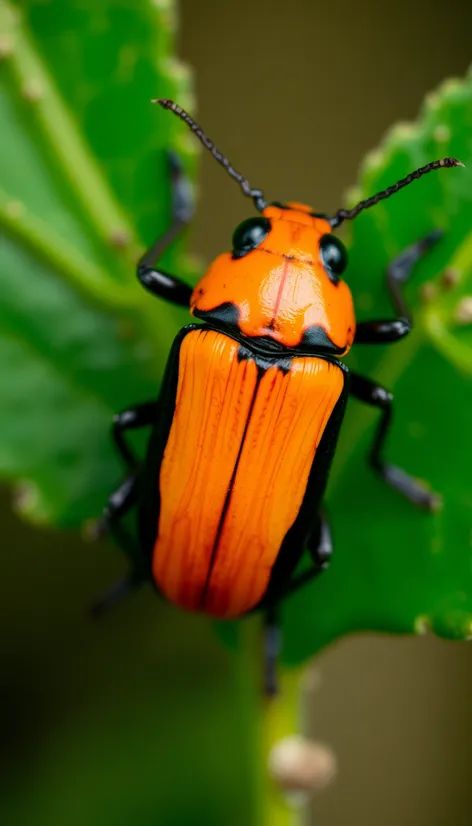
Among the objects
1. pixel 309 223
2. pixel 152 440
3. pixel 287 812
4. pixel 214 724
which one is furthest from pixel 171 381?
pixel 214 724

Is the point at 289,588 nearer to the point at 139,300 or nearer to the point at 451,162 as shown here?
the point at 139,300

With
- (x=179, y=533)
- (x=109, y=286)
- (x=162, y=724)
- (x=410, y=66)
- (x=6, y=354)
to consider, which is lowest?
(x=162, y=724)

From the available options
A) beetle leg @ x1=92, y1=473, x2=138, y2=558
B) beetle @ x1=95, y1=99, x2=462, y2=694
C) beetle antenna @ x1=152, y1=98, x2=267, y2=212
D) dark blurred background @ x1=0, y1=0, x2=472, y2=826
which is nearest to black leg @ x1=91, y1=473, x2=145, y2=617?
beetle leg @ x1=92, y1=473, x2=138, y2=558

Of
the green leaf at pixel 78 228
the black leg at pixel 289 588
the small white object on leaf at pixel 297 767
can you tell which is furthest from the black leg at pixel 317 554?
the green leaf at pixel 78 228

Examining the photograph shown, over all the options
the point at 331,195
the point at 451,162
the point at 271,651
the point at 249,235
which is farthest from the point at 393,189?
the point at 331,195

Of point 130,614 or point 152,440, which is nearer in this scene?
point 152,440

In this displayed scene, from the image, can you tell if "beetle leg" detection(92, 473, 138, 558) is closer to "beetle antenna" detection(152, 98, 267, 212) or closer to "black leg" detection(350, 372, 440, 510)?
"black leg" detection(350, 372, 440, 510)

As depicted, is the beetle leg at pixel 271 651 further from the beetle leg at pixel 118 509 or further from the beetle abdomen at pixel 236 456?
the beetle leg at pixel 118 509

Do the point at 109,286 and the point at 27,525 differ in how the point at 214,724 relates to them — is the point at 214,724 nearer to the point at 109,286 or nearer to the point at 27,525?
the point at 27,525

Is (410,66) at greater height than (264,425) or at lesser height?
greater
